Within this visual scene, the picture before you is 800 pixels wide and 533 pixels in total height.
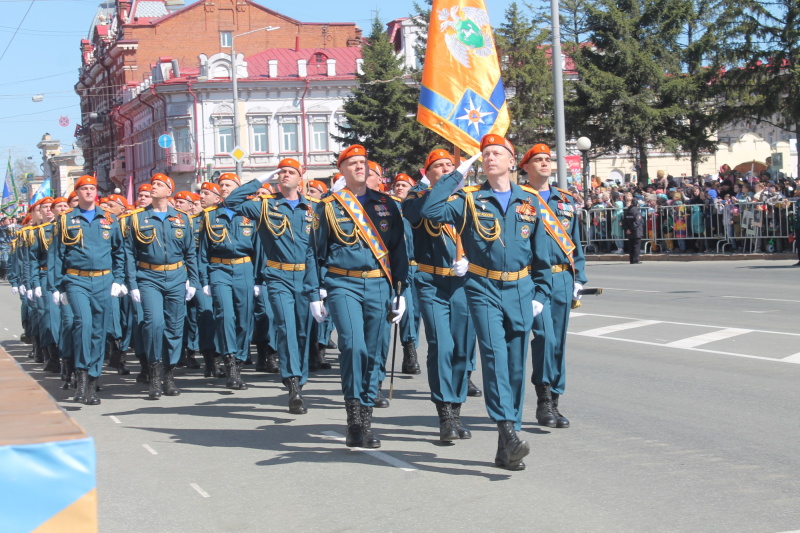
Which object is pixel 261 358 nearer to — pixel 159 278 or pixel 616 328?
pixel 159 278

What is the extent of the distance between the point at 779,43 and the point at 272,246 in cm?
3114

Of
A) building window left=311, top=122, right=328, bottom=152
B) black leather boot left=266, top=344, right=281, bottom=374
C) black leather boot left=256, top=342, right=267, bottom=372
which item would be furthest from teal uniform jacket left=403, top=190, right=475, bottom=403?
building window left=311, top=122, right=328, bottom=152

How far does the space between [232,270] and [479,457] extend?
5.26 metres

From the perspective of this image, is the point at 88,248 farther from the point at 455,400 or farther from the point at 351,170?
the point at 455,400

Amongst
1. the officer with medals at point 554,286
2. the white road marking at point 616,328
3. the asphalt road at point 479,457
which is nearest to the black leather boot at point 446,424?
the asphalt road at point 479,457

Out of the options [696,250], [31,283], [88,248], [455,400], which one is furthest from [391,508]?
[696,250]

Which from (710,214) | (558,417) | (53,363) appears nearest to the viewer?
(558,417)

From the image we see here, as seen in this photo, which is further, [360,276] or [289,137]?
[289,137]

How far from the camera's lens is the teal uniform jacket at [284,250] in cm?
989

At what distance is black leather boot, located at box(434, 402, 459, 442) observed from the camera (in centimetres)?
786

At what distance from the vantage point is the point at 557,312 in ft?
28.2

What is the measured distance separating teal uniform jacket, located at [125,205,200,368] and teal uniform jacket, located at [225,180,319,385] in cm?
138

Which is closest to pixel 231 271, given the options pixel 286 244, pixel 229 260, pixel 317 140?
pixel 229 260

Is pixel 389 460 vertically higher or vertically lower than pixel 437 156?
lower
